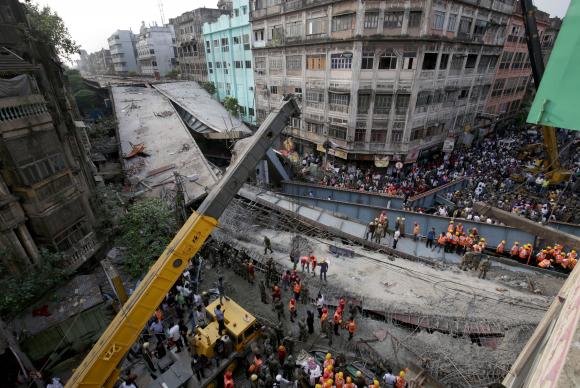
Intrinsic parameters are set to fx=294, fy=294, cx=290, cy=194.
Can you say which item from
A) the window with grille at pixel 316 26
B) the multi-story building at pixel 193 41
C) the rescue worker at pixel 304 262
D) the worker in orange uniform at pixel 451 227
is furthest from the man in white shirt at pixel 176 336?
the multi-story building at pixel 193 41

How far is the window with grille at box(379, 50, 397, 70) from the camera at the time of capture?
26078 millimetres

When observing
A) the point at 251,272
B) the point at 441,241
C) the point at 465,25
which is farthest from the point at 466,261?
the point at 465,25

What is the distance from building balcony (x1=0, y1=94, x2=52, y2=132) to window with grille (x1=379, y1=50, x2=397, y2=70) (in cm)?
2471

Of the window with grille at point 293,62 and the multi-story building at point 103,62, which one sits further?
the multi-story building at point 103,62

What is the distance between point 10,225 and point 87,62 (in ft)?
667

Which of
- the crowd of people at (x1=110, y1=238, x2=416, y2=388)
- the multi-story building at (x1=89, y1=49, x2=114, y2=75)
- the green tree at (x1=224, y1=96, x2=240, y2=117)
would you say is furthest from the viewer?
the multi-story building at (x1=89, y1=49, x2=114, y2=75)

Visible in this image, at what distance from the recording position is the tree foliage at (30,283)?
10266 millimetres

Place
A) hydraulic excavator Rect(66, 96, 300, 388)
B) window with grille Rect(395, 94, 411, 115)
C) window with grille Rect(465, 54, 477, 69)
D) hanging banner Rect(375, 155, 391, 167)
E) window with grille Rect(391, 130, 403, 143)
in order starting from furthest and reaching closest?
window with grille Rect(465, 54, 477, 69) → hanging banner Rect(375, 155, 391, 167) → window with grille Rect(391, 130, 403, 143) → window with grille Rect(395, 94, 411, 115) → hydraulic excavator Rect(66, 96, 300, 388)

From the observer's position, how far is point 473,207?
2231 centimetres

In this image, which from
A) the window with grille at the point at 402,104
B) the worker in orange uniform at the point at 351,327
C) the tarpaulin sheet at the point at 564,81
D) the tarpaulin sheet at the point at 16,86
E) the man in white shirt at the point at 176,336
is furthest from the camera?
the window with grille at the point at 402,104

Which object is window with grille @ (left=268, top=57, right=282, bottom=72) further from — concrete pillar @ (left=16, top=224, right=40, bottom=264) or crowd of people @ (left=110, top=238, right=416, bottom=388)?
concrete pillar @ (left=16, top=224, right=40, bottom=264)

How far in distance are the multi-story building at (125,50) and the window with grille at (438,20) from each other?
101 meters

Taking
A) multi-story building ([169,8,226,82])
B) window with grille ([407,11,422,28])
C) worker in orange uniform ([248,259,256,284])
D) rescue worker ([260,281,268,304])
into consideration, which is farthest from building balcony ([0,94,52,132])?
multi-story building ([169,8,226,82])

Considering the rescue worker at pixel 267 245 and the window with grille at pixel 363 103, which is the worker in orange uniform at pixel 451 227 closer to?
the rescue worker at pixel 267 245
